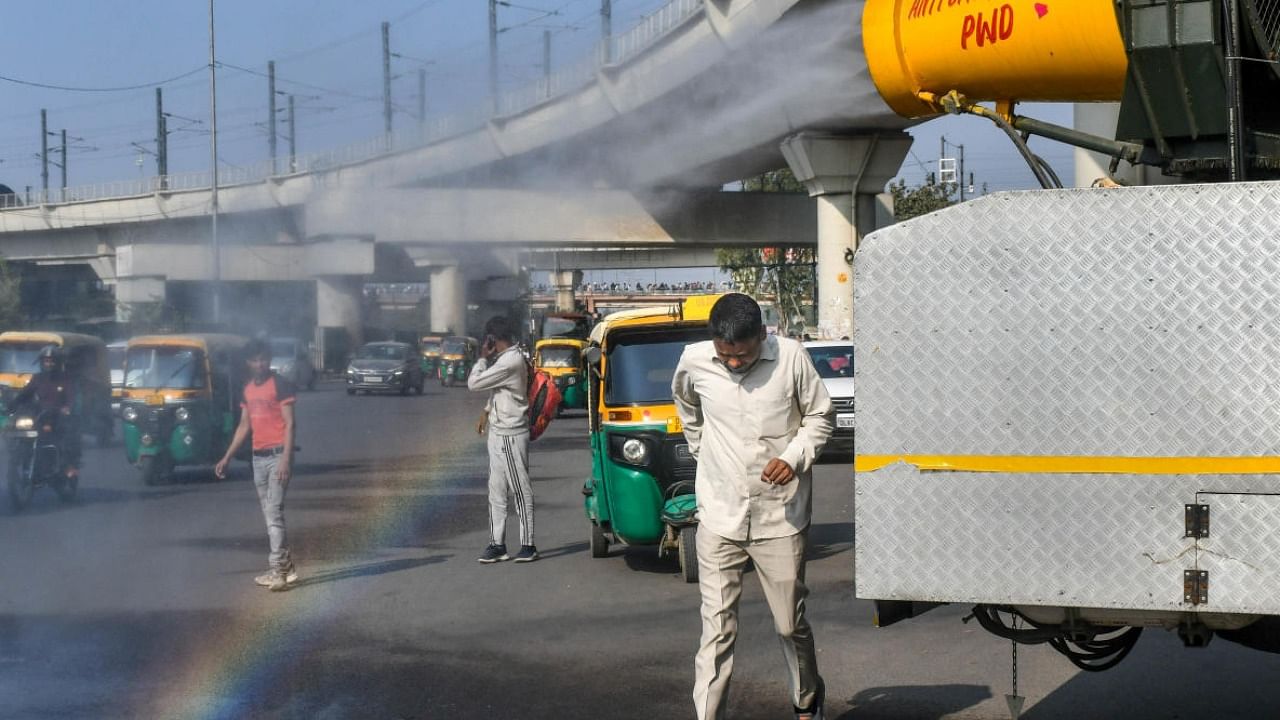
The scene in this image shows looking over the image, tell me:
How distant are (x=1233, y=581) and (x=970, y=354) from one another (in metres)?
1.09

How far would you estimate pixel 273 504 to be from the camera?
1102 centimetres

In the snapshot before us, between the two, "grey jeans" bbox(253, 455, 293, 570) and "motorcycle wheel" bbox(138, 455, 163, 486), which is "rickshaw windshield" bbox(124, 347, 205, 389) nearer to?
"motorcycle wheel" bbox(138, 455, 163, 486)

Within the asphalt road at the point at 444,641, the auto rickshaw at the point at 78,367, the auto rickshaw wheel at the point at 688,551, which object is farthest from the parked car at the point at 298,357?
the auto rickshaw wheel at the point at 688,551

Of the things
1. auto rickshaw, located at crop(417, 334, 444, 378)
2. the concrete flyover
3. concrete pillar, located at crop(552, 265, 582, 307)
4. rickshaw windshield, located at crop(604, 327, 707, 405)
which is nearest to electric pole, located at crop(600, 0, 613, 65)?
the concrete flyover

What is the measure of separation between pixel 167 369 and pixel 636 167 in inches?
663

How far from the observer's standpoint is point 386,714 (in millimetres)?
7055

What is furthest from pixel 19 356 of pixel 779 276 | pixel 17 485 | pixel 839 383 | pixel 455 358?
pixel 779 276

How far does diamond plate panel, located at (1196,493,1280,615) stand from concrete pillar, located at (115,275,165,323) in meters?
48.3

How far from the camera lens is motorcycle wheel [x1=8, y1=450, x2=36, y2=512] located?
16.5 meters

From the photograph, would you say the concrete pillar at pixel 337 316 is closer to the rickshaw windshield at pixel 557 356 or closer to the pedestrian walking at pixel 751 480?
the rickshaw windshield at pixel 557 356

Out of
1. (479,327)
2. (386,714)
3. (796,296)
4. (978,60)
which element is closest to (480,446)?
(978,60)

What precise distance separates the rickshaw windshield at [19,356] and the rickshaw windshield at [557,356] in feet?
63.7

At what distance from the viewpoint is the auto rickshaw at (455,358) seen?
5600cm

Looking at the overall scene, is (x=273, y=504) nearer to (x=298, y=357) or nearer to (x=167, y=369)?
(x=167, y=369)
